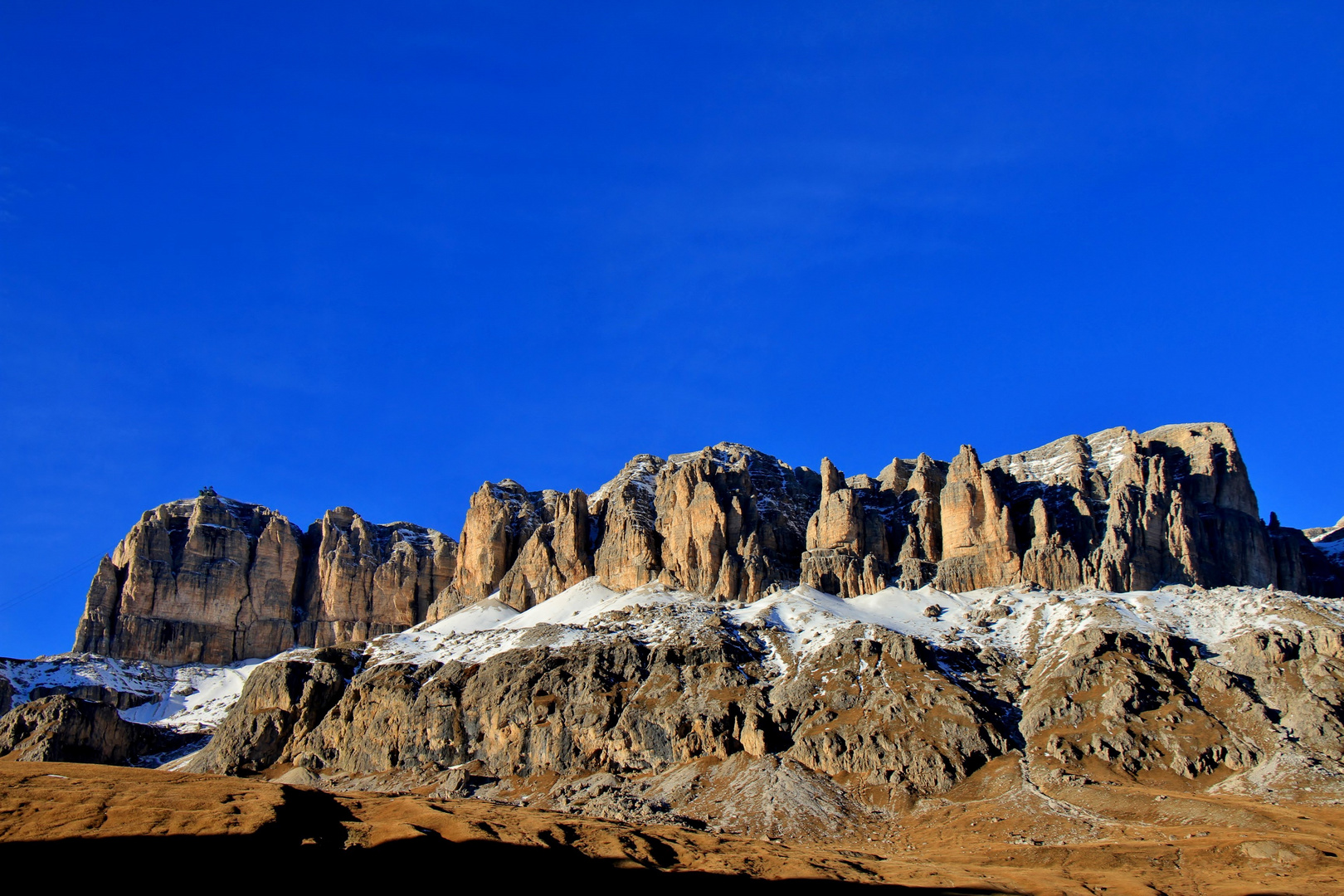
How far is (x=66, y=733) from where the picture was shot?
177 m

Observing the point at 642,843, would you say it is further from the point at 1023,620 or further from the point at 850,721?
the point at 1023,620

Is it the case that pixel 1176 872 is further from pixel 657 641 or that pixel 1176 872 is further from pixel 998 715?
pixel 657 641

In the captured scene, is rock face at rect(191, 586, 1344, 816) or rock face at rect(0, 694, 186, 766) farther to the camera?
rock face at rect(0, 694, 186, 766)

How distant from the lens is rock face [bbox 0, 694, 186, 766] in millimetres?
172375

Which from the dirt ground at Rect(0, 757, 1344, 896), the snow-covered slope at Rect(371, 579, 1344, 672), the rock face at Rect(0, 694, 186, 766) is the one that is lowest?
the dirt ground at Rect(0, 757, 1344, 896)

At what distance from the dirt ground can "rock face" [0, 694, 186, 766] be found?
319 feet

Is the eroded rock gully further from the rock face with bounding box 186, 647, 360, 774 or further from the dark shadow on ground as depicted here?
the dark shadow on ground

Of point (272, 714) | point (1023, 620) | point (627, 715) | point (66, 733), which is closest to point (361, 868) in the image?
point (627, 715)

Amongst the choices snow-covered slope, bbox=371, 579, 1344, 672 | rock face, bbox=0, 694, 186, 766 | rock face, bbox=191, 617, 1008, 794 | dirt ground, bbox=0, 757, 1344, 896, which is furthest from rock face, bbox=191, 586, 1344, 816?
rock face, bbox=0, 694, 186, 766

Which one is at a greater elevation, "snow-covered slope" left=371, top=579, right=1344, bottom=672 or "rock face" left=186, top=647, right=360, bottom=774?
"snow-covered slope" left=371, top=579, right=1344, bottom=672

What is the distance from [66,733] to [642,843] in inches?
5117

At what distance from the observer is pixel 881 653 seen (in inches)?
6673

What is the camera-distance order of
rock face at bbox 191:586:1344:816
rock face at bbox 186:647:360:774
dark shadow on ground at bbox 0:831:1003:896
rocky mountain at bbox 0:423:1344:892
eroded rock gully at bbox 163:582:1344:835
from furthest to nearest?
rock face at bbox 186:647:360:774
rock face at bbox 191:586:1344:816
eroded rock gully at bbox 163:582:1344:835
rocky mountain at bbox 0:423:1344:892
dark shadow on ground at bbox 0:831:1003:896

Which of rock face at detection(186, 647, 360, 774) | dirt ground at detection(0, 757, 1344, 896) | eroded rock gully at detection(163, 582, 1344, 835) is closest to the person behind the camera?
dirt ground at detection(0, 757, 1344, 896)
